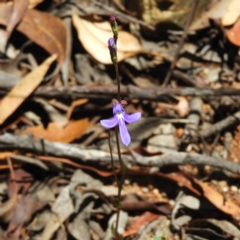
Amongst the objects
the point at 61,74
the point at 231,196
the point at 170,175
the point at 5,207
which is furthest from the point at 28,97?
the point at 231,196

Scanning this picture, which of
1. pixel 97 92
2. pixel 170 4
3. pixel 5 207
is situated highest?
pixel 170 4

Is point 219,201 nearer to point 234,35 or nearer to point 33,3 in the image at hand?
point 234,35

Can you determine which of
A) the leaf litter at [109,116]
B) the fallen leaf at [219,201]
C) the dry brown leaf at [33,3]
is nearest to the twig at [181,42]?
the leaf litter at [109,116]

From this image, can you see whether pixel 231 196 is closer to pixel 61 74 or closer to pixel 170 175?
pixel 170 175

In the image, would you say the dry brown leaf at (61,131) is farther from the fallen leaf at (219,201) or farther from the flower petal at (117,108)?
the flower petal at (117,108)

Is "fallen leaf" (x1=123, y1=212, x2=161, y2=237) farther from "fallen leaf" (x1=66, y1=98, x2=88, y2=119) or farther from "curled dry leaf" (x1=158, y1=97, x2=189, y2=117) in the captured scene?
"fallen leaf" (x1=66, y1=98, x2=88, y2=119)

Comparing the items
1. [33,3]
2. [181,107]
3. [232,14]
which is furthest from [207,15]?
[33,3]
